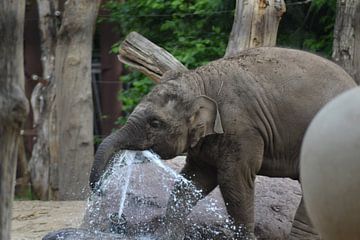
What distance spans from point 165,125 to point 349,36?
3.23m

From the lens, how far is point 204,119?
7.67 meters

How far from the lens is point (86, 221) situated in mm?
8492

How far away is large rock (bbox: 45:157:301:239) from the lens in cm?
823

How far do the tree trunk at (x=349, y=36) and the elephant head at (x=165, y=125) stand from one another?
2882mm

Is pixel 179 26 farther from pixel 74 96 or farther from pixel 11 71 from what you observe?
pixel 11 71

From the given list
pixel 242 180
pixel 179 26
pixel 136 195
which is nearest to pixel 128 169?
pixel 136 195

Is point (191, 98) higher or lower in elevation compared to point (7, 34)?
lower

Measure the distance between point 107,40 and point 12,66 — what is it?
14528 millimetres

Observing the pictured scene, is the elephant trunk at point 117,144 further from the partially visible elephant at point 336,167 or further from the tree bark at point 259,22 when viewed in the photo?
the partially visible elephant at point 336,167

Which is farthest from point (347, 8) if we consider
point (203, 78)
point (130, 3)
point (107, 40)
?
point (107, 40)

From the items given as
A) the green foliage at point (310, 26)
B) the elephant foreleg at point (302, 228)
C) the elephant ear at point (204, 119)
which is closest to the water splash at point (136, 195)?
the elephant ear at point (204, 119)

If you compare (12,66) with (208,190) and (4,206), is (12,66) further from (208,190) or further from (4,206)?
(208,190)

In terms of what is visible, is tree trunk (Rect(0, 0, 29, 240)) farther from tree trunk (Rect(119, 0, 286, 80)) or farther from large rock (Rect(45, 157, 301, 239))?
tree trunk (Rect(119, 0, 286, 80))

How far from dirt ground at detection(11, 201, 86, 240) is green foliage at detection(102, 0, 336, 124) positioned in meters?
2.75
